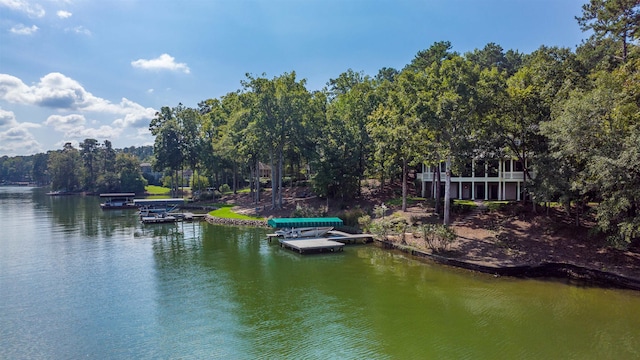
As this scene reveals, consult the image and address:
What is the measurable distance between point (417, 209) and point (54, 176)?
354ft

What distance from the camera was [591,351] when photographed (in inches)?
508

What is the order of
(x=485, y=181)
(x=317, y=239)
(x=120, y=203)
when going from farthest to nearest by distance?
(x=120, y=203) < (x=485, y=181) < (x=317, y=239)

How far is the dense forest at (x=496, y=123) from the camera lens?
20.2 m

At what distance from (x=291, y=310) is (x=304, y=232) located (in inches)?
647

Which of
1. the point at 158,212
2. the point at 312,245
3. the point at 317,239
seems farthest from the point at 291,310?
the point at 158,212

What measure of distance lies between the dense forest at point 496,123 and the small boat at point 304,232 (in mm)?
8493

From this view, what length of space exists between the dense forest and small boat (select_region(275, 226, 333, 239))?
8493 millimetres

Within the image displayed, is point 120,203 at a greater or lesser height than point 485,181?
lesser

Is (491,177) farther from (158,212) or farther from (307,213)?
(158,212)

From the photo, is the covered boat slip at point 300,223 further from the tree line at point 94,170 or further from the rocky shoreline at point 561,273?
the tree line at point 94,170

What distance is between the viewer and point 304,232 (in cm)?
3309

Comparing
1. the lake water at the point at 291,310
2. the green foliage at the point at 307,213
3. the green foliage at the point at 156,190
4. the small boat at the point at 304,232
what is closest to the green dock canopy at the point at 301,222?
the small boat at the point at 304,232

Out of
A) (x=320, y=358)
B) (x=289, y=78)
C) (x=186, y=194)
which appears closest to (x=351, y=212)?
(x=289, y=78)

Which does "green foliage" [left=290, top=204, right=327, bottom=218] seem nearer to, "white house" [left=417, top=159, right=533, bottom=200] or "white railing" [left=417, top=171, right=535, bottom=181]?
"white house" [left=417, top=159, right=533, bottom=200]
